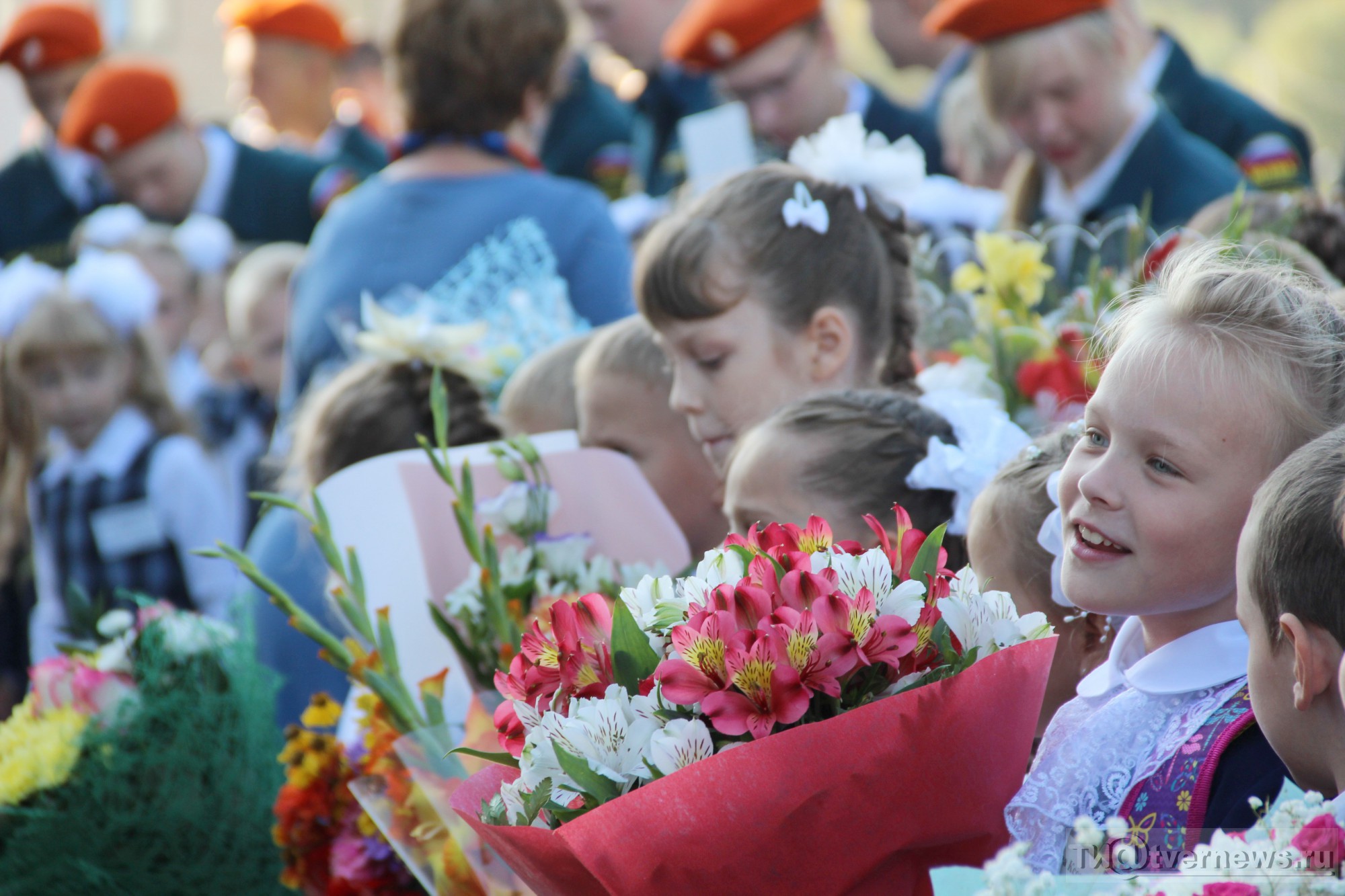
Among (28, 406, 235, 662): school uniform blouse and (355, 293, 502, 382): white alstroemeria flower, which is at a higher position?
(355, 293, 502, 382): white alstroemeria flower

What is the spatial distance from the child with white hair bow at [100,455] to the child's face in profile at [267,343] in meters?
0.45

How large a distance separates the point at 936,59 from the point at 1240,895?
5.63 meters

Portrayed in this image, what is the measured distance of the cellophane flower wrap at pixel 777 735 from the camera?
1.25m

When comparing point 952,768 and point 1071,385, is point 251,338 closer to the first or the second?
point 1071,385

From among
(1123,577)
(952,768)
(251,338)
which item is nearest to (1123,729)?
(1123,577)

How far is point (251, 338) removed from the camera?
18.9 ft

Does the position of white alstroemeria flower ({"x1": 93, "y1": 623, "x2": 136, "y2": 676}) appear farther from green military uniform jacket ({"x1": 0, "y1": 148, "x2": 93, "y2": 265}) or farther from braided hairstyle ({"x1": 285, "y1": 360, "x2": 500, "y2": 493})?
green military uniform jacket ({"x1": 0, "y1": 148, "x2": 93, "y2": 265})

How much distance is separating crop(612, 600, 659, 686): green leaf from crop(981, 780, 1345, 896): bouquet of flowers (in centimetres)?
38

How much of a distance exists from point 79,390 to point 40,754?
2.94 metres

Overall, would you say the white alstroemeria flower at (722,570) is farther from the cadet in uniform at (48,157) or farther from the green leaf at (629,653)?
the cadet in uniform at (48,157)

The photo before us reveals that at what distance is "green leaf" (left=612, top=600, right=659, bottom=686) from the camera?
4.50 ft

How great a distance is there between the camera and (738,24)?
4.75 meters

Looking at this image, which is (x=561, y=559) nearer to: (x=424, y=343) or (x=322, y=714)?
(x=322, y=714)

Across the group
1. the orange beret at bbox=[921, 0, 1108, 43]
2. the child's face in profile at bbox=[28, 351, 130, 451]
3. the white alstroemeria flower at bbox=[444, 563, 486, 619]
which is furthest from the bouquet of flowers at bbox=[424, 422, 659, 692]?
the child's face in profile at bbox=[28, 351, 130, 451]
